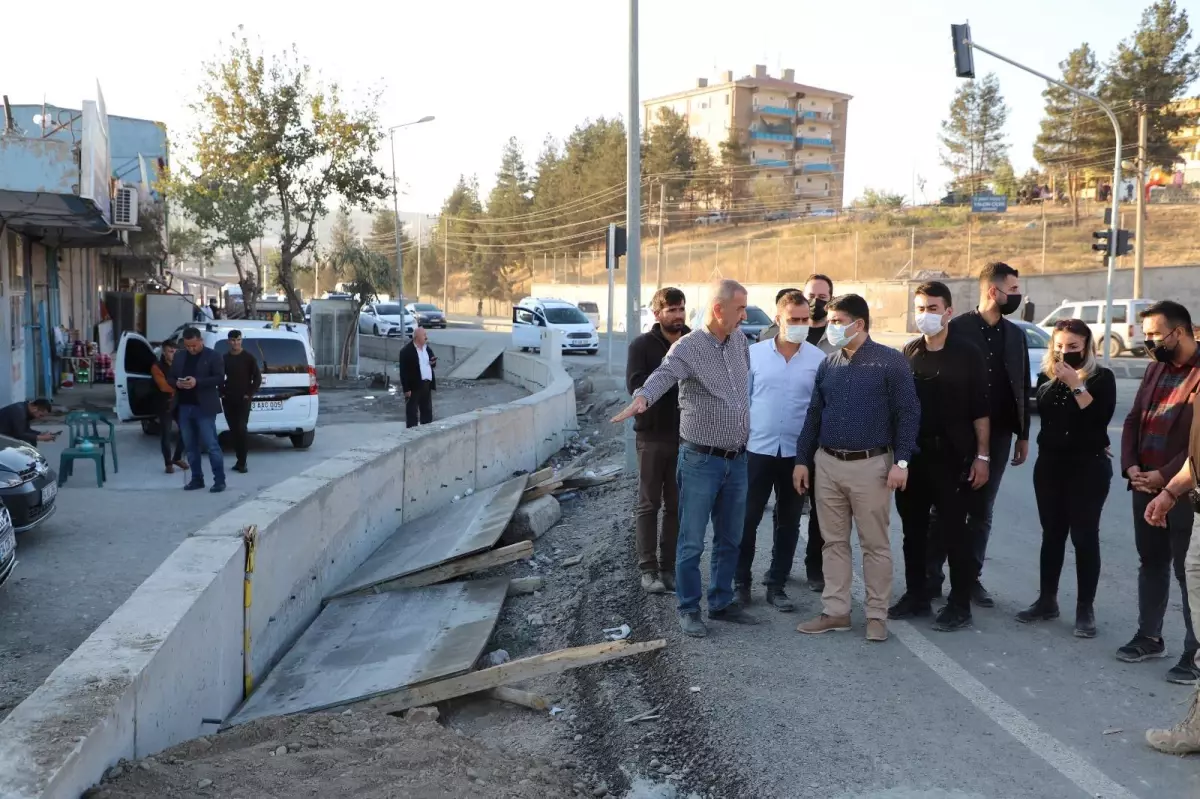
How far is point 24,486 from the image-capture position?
8.77m

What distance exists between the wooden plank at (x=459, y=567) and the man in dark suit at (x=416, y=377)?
7.62m

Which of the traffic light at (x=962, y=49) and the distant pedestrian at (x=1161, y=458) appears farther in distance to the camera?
the traffic light at (x=962, y=49)

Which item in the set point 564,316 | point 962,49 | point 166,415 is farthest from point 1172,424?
point 564,316

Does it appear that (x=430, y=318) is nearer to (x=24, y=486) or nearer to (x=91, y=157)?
(x=91, y=157)

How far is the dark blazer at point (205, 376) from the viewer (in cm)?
1182

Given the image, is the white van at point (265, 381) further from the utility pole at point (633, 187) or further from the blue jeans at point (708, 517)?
the blue jeans at point (708, 517)

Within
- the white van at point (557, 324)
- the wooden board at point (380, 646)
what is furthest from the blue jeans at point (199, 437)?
the white van at point (557, 324)

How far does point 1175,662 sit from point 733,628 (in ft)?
7.18

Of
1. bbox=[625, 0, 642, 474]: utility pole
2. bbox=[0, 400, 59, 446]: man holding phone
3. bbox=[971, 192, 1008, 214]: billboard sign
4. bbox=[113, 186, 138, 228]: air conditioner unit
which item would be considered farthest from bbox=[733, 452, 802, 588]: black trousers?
bbox=[971, 192, 1008, 214]: billboard sign

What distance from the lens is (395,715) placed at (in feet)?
16.5

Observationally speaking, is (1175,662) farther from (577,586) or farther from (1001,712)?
(577,586)

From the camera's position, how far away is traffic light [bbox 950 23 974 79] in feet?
61.6

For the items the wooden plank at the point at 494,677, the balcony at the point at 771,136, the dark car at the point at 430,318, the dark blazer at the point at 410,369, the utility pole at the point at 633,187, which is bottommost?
the wooden plank at the point at 494,677

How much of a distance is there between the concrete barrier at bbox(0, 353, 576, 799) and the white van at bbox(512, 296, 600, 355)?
78.8ft
